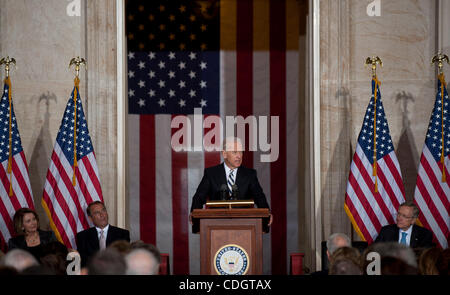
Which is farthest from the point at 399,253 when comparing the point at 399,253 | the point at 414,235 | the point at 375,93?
the point at 375,93

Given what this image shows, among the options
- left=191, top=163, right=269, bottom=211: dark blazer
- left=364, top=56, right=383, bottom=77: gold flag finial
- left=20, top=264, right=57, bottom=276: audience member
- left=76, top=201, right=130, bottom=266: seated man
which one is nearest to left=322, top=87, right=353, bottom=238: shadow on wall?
left=364, top=56, right=383, bottom=77: gold flag finial

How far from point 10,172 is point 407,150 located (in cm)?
487

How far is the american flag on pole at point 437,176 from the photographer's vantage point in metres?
8.29

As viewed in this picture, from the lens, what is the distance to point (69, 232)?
838 cm

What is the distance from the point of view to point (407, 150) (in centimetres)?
930

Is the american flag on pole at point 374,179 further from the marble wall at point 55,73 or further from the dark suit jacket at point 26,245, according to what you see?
the dark suit jacket at point 26,245

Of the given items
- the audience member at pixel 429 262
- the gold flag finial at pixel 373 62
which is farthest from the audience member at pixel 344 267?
the gold flag finial at pixel 373 62

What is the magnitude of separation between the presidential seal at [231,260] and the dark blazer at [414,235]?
1.77 meters

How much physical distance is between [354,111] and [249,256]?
10.2 ft

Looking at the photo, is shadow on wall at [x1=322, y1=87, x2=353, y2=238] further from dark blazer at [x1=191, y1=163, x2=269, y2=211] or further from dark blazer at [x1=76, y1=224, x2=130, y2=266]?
dark blazer at [x1=76, y1=224, x2=130, y2=266]

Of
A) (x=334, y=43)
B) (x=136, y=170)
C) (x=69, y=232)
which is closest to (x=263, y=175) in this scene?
(x=136, y=170)

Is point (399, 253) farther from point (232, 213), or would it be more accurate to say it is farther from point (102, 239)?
point (102, 239)

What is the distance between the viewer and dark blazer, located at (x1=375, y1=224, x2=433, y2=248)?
7.69 metres
